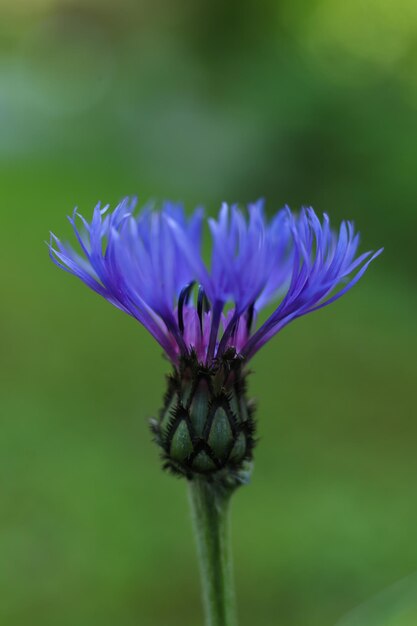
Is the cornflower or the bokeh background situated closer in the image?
the cornflower

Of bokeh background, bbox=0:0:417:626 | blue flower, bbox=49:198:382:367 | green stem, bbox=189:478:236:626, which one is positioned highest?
bokeh background, bbox=0:0:417:626

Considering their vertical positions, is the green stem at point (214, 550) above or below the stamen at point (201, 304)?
below

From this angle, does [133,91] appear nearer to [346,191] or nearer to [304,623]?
[346,191]

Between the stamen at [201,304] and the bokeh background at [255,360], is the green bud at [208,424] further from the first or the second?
the bokeh background at [255,360]

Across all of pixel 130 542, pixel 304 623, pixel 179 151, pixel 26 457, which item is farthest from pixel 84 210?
pixel 304 623

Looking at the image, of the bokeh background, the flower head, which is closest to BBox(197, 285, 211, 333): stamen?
the flower head

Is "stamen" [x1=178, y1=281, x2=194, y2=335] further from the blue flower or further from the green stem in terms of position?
the green stem

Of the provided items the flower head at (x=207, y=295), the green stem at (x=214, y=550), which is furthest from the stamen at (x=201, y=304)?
the green stem at (x=214, y=550)

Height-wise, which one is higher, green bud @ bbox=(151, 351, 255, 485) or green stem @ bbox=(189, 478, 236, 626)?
green bud @ bbox=(151, 351, 255, 485)
